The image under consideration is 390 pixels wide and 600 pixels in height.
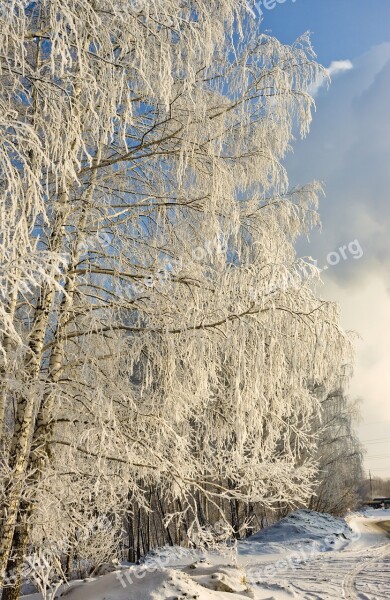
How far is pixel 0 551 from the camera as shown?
4.35 m

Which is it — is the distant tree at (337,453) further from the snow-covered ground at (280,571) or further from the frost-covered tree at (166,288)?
the frost-covered tree at (166,288)

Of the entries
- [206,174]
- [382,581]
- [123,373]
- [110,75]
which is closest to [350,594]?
[382,581]

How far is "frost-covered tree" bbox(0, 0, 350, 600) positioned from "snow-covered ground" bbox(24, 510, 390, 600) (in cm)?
129

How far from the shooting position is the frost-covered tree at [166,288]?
14.5 ft

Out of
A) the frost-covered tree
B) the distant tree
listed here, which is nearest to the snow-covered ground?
the frost-covered tree

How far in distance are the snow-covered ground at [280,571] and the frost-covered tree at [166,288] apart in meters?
1.29

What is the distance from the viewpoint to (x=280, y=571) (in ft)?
33.5

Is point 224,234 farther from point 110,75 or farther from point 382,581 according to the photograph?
point 382,581

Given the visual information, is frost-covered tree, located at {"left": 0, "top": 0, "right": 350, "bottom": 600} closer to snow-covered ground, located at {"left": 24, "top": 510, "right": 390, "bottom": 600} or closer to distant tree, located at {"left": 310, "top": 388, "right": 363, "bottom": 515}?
snow-covered ground, located at {"left": 24, "top": 510, "right": 390, "bottom": 600}

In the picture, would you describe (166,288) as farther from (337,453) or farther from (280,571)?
(337,453)

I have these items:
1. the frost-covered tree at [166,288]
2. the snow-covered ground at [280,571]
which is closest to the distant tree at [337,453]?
the snow-covered ground at [280,571]

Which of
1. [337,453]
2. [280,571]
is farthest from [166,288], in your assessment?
[337,453]

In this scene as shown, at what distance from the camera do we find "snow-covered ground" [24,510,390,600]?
240 inches

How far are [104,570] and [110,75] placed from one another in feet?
32.7
